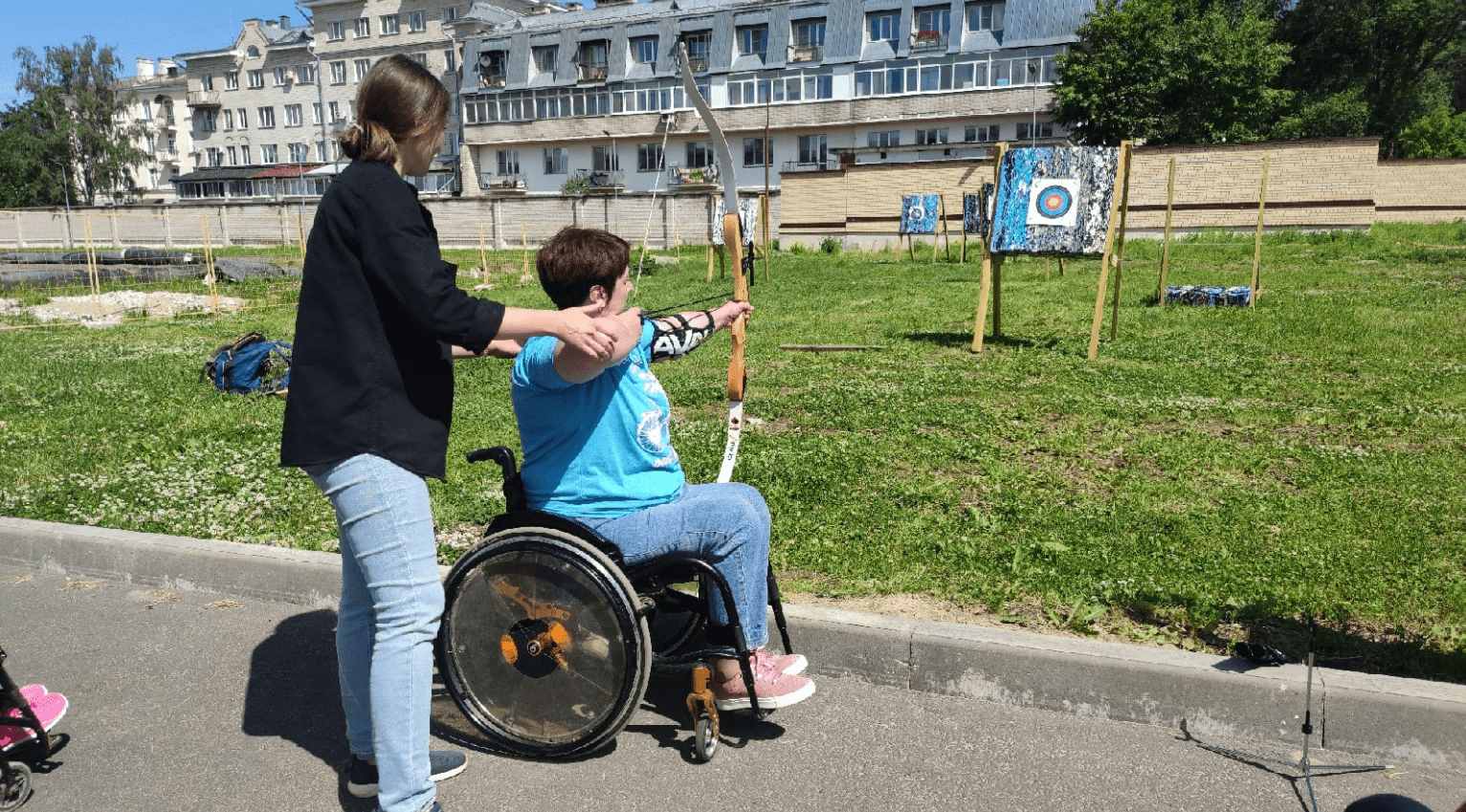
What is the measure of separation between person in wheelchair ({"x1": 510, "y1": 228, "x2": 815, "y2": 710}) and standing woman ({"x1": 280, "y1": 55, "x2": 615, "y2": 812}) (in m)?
0.38

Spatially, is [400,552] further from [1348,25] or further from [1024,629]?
[1348,25]

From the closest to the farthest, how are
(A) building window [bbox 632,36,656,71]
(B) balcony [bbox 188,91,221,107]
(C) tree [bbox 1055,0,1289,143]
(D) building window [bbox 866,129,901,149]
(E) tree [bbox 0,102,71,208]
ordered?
(C) tree [bbox 1055,0,1289,143], (D) building window [bbox 866,129,901,149], (A) building window [bbox 632,36,656,71], (E) tree [bbox 0,102,71,208], (B) balcony [bbox 188,91,221,107]

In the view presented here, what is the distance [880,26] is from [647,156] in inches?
585

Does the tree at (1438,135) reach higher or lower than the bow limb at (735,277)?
higher

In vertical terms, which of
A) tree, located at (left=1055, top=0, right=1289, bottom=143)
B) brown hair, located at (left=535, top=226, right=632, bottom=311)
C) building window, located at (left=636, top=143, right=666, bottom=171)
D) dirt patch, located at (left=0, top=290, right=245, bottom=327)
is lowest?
dirt patch, located at (left=0, top=290, right=245, bottom=327)

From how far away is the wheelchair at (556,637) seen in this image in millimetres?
3012

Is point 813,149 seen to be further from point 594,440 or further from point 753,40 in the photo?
point 594,440

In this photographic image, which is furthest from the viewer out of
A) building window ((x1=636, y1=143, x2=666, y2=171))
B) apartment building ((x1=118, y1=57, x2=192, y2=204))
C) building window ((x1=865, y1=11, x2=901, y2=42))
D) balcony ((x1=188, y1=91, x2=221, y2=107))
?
apartment building ((x1=118, y1=57, x2=192, y2=204))

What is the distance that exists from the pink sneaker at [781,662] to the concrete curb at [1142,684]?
39 centimetres

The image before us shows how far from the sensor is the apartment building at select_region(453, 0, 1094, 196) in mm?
50750

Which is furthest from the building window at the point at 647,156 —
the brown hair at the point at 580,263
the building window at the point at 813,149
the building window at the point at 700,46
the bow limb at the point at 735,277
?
the brown hair at the point at 580,263

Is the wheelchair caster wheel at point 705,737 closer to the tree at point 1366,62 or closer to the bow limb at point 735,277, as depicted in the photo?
the bow limb at point 735,277

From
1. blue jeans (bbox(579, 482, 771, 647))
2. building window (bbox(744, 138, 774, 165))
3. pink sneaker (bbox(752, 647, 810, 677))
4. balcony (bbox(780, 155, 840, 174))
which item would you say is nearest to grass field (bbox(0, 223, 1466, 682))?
pink sneaker (bbox(752, 647, 810, 677))

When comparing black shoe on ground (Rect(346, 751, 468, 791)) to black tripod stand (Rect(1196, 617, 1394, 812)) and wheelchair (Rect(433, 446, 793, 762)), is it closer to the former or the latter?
wheelchair (Rect(433, 446, 793, 762))
